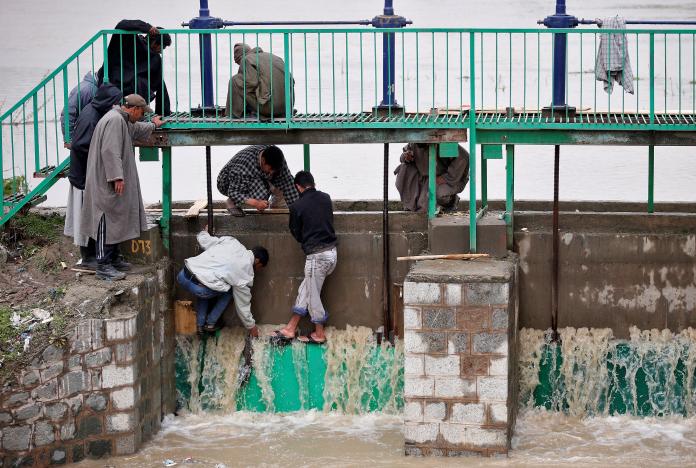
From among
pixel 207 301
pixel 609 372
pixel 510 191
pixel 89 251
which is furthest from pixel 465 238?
pixel 89 251

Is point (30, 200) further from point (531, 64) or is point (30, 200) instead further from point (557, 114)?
point (531, 64)

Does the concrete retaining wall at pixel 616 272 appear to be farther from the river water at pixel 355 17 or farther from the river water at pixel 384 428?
the river water at pixel 355 17

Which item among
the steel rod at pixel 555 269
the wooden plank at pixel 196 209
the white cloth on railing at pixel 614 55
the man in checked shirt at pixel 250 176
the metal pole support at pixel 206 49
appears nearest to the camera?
the steel rod at pixel 555 269

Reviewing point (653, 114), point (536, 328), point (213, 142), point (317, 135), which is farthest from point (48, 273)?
point (653, 114)

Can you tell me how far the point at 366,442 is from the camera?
11.4 metres

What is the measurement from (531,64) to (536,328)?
466 inches

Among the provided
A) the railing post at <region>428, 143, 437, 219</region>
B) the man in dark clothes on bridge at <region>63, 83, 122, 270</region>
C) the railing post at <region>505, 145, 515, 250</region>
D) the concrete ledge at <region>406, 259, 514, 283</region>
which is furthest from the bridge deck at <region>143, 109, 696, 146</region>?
the concrete ledge at <region>406, 259, 514, 283</region>

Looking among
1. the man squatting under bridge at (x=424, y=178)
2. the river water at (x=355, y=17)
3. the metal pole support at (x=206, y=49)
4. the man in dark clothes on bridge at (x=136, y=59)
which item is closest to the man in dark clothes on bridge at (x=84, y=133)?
the man in dark clothes on bridge at (x=136, y=59)

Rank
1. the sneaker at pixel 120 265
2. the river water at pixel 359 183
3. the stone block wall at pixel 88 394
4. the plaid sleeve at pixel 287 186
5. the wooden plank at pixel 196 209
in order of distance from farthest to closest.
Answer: the plaid sleeve at pixel 287 186, the wooden plank at pixel 196 209, the sneaker at pixel 120 265, the river water at pixel 359 183, the stone block wall at pixel 88 394

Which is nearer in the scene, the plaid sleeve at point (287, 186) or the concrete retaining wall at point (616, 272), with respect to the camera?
the concrete retaining wall at point (616, 272)

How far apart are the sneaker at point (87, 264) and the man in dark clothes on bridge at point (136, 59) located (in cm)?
158

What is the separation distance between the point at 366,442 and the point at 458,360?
52.2 inches

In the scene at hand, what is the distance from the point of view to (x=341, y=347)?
40.0 feet

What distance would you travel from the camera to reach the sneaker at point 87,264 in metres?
11.4
